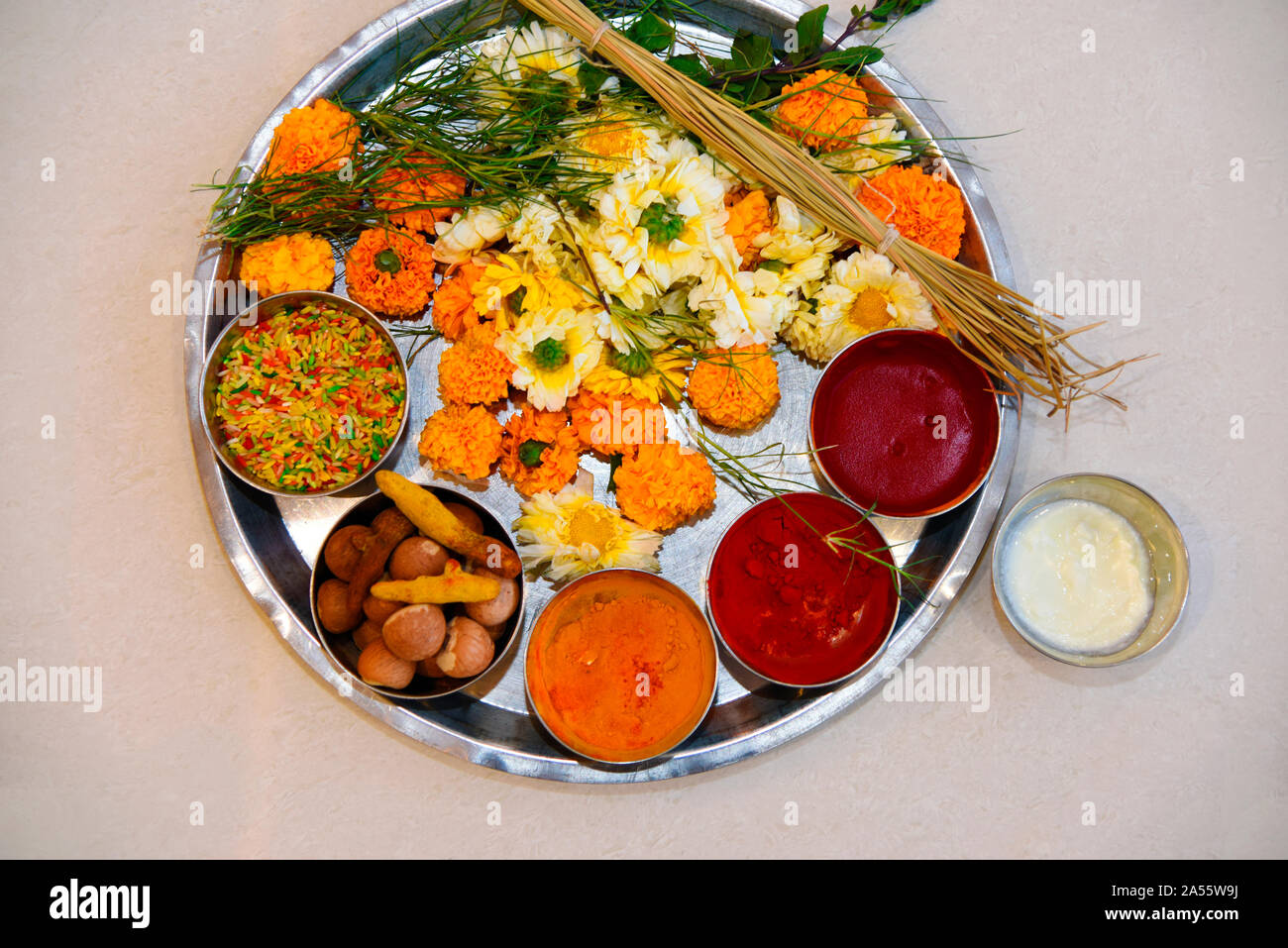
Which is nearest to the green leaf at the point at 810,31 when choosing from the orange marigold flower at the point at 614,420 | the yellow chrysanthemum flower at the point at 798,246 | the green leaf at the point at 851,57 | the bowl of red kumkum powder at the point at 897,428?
the green leaf at the point at 851,57

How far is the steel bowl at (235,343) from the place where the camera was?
1.17m

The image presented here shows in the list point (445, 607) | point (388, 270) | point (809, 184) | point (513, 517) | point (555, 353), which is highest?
point (809, 184)

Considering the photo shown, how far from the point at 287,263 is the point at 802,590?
86 centimetres

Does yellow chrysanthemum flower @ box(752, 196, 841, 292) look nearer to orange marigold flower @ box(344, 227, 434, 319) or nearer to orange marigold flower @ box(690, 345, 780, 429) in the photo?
orange marigold flower @ box(690, 345, 780, 429)

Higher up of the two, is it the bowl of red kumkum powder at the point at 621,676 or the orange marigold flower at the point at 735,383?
the orange marigold flower at the point at 735,383

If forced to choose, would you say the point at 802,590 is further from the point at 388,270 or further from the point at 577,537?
the point at 388,270

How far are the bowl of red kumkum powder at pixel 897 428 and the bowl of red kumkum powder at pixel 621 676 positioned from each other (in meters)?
0.30

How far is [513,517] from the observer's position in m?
1.27

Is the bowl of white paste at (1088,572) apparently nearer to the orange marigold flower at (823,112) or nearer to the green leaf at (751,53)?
the orange marigold flower at (823,112)

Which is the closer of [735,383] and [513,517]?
[735,383]

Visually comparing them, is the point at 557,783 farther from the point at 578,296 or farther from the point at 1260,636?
the point at 1260,636

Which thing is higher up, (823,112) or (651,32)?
(651,32)

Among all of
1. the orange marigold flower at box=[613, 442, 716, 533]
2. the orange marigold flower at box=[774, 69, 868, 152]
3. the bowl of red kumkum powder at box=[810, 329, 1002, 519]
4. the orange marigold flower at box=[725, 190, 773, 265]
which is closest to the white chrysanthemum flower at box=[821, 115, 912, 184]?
the orange marigold flower at box=[774, 69, 868, 152]


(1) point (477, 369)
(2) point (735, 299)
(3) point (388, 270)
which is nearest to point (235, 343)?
(3) point (388, 270)
